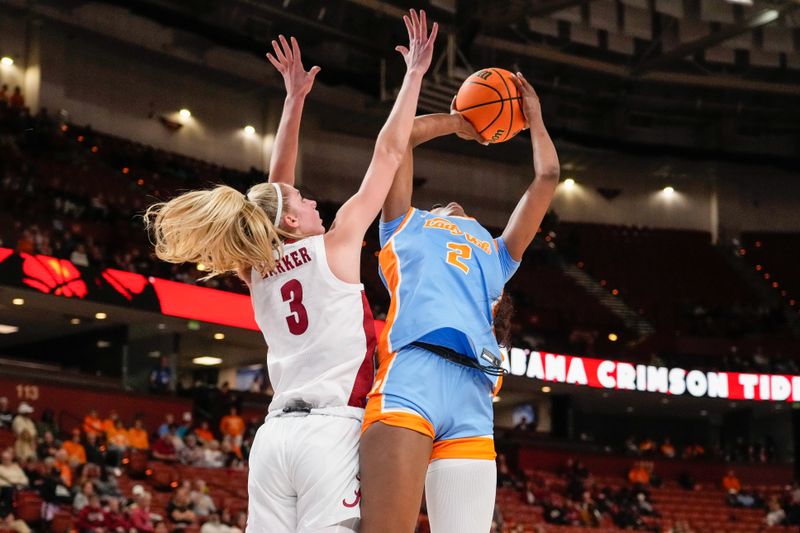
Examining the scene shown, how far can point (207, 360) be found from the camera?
28.2 m

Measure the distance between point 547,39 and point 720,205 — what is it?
10101 mm

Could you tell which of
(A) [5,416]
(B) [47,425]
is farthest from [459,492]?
(B) [47,425]

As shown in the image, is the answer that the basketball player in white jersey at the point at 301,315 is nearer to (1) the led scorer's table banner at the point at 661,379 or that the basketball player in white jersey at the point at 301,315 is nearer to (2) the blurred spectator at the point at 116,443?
(2) the blurred spectator at the point at 116,443

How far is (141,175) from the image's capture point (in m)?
26.8

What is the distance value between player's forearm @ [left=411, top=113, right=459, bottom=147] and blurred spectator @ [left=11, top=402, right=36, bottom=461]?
511 inches

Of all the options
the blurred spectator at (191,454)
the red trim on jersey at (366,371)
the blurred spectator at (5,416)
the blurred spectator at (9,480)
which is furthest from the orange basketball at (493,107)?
the blurred spectator at (191,454)

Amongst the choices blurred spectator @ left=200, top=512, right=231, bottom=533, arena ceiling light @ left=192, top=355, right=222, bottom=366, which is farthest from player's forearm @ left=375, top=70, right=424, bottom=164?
arena ceiling light @ left=192, top=355, right=222, bottom=366

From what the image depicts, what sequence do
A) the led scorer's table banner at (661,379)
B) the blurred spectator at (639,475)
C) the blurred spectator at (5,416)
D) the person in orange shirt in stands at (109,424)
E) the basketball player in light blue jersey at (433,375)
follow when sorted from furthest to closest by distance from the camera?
the blurred spectator at (639,475), the led scorer's table banner at (661,379), the person in orange shirt in stands at (109,424), the blurred spectator at (5,416), the basketball player in light blue jersey at (433,375)

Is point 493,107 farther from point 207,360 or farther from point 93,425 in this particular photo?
point 207,360

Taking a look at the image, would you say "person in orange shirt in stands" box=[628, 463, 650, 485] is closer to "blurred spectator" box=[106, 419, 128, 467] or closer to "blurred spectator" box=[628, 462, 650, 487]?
"blurred spectator" box=[628, 462, 650, 487]

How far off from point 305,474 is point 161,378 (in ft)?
65.2

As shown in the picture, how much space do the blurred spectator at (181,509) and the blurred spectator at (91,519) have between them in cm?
152

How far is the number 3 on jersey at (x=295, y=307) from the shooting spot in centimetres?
387

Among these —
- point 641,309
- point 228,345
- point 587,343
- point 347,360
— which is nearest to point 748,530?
point 587,343
